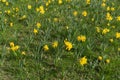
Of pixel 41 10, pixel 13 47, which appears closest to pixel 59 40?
pixel 13 47

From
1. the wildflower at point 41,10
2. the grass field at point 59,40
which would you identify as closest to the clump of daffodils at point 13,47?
the grass field at point 59,40

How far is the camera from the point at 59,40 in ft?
20.4

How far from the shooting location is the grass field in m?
5.41

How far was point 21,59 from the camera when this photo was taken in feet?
18.4

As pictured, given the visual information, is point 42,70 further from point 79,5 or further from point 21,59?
point 79,5

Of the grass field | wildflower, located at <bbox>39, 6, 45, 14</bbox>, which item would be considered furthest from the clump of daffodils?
wildflower, located at <bbox>39, 6, 45, 14</bbox>

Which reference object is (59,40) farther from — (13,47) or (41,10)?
(41,10)

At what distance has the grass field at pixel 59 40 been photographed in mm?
5414

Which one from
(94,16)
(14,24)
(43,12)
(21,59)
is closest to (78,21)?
(94,16)

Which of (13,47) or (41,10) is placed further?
(41,10)

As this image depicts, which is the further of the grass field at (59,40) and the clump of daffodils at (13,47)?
the clump of daffodils at (13,47)

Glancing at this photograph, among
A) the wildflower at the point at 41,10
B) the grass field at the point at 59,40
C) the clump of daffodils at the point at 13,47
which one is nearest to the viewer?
the grass field at the point at 59,40

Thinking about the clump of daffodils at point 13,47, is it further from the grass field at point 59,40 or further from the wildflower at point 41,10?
the wildflower at point 41,10

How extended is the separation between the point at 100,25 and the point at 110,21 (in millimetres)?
343
